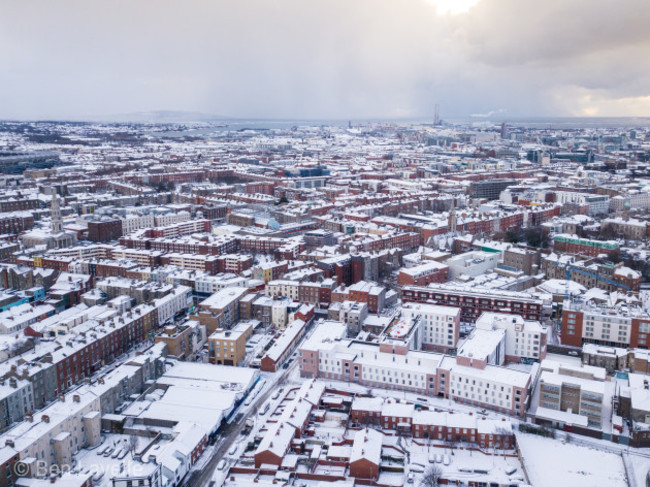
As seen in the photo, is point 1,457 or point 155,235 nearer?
point 1,457

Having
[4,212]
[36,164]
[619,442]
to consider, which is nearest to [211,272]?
[619,442]

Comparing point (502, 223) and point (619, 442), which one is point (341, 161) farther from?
point (619, 442)

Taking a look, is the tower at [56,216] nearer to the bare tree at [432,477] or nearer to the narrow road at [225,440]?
the narrow road at [225,440]

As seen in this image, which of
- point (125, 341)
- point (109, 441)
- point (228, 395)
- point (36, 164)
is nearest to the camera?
point (109, 441)

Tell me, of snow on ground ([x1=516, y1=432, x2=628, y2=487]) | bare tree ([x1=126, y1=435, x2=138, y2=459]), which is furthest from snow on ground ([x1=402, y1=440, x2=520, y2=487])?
A: bare tree ([x1=126, y1=435, x2=138, y2=459])

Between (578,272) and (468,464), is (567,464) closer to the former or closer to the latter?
(468,464)

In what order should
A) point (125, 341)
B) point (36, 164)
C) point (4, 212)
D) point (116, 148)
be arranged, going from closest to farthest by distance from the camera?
point (125, 341)
point (4, 212)
point (36, 164)
point (116, 148)

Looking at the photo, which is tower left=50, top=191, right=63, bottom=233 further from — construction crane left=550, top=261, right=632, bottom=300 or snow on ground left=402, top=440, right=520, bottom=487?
construction crane left=550, top=261, right=632, bottom=300

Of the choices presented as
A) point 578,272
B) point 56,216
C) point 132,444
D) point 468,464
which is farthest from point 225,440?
point 56,216

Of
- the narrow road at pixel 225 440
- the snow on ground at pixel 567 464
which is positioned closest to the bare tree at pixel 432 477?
the snow on ground at pixel 567 464

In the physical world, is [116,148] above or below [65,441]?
above
